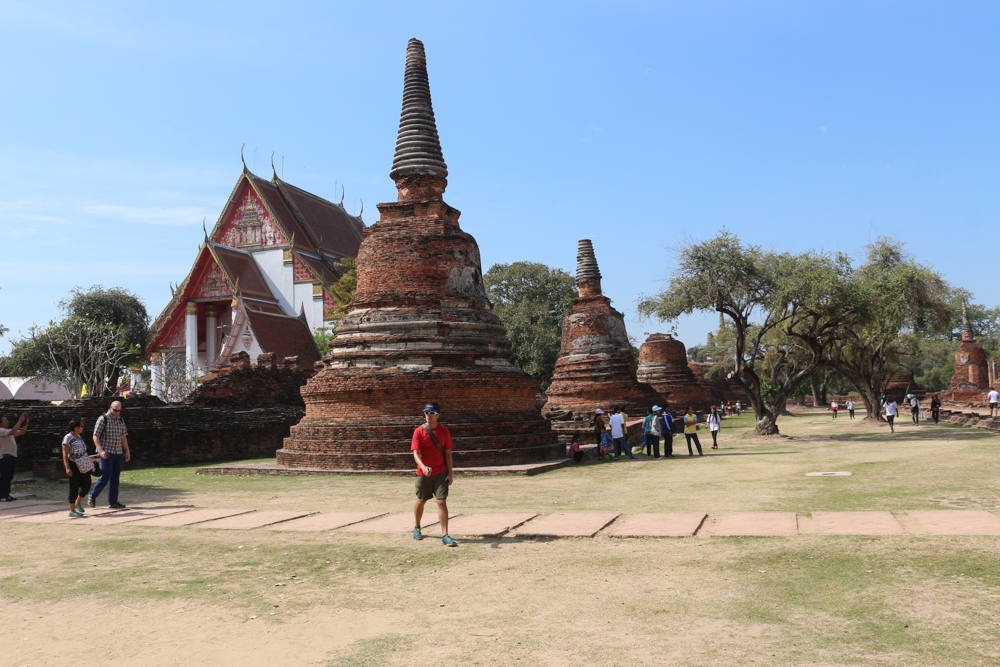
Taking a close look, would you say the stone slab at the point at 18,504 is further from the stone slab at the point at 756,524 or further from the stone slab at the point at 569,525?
the stone slab at the point at 756,524

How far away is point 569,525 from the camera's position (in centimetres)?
685

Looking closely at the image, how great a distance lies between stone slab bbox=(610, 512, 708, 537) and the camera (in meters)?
6.35

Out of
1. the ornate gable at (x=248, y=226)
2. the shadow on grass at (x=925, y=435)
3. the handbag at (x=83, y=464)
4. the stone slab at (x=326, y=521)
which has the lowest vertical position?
the shadow on grass at (x=925, y=435)

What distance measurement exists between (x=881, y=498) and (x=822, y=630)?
16.0 ft

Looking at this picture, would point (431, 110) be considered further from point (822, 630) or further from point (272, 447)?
point (822, 630)

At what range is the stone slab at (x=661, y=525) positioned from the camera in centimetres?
635

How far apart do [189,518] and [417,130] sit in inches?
405

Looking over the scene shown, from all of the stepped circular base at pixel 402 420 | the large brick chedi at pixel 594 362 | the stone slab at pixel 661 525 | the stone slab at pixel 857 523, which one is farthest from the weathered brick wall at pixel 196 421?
the stone slab at pixel 857 523

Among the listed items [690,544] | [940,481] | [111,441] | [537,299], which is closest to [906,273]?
[940,481]

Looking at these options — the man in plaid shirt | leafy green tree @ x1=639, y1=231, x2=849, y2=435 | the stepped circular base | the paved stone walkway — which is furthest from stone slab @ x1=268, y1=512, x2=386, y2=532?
leafy green tree @ x1=639, y1=231, x2=849, y2=435

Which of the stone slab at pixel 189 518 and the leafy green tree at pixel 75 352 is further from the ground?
the leafy green tree at pixel 75 352

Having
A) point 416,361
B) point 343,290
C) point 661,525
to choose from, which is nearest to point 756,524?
point 661,525

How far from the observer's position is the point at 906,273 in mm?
21344

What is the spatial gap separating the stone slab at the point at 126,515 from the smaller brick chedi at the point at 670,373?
25.1 meters
